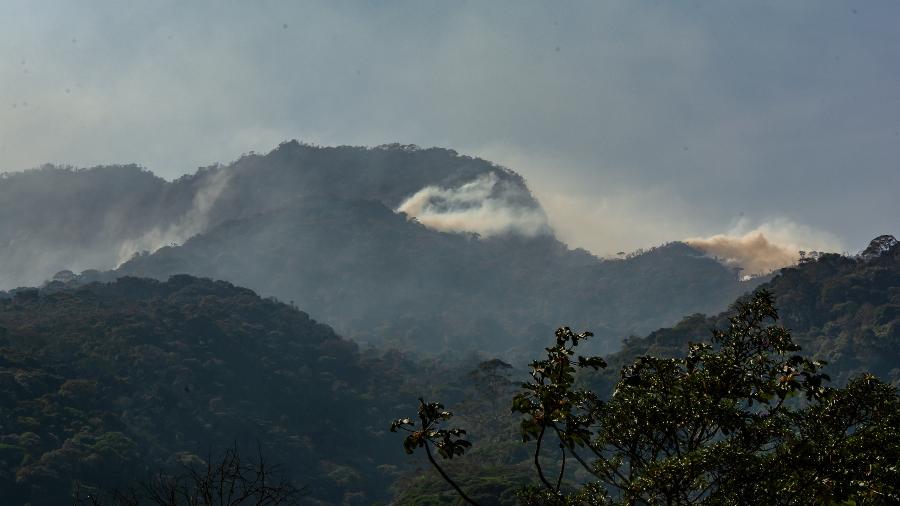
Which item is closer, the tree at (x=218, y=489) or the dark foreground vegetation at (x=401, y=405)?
the dark foreground vegetation at (x=401, y=405)

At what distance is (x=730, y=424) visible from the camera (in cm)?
1681

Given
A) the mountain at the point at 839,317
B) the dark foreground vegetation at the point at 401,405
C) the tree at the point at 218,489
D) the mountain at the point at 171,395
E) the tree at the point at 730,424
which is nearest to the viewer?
the tree at the point at 730,424

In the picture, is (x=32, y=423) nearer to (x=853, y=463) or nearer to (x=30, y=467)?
(x=30, y=467)

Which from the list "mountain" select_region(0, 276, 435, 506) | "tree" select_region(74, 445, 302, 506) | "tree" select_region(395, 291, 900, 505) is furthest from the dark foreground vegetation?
"tree" select_region(74, 445, 302, 506)

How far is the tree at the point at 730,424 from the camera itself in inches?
526

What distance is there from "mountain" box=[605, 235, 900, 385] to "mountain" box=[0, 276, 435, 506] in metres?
55.4

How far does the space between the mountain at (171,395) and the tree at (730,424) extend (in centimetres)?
9048

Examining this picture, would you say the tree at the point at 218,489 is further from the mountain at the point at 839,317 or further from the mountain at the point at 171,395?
the mountain at the point at 839,317

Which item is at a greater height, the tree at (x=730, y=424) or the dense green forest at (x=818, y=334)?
the dense green forest at (x=818, y=334)

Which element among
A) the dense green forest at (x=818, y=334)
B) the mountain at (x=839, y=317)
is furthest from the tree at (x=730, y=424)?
the mountain at (x=839, y=317)

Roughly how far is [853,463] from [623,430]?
5.20 meters

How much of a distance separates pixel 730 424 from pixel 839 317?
142 meters

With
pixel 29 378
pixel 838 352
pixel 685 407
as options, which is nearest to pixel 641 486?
pixel 685 407

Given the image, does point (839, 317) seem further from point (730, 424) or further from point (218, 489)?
point (730, 424)
